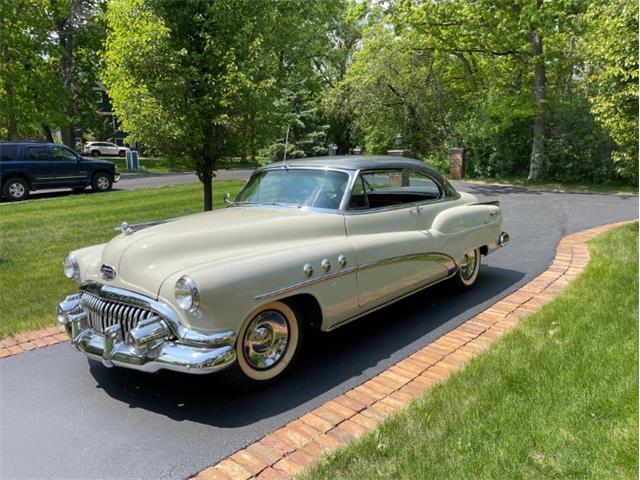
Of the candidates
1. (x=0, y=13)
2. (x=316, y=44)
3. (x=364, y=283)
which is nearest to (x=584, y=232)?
(x=364, y=283)

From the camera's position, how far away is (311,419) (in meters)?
3.11

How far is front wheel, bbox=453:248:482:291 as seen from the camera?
5.49 m

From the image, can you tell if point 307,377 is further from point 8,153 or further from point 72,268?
point 8,153

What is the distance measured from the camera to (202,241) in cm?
354

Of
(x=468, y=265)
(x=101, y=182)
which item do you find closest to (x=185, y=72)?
(x=468, y=265)

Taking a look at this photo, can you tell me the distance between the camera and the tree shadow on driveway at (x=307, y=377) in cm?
328

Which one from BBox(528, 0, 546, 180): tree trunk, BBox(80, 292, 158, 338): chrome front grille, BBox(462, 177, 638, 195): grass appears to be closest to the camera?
BBox(80, 292, 158, 338): chrome front grille

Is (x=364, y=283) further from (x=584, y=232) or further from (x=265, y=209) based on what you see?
(x=584, y=232)

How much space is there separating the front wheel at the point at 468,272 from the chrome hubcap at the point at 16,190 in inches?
570

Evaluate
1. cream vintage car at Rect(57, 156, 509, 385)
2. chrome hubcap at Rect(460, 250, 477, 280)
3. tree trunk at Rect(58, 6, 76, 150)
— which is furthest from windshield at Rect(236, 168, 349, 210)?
tree trunk at Rect(58, 6, 76, 150)

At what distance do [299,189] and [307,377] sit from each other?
5.50ft

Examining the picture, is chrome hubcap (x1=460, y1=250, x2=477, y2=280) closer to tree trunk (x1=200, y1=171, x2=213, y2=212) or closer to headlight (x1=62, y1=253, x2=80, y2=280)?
headlight (x1=62, y1=253, x2=80, y2=280)

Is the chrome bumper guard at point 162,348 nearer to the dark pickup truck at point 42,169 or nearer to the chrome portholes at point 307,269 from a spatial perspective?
the chrome portholes at point 307,269

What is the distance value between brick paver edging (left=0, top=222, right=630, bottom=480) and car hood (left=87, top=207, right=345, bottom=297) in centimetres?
113
